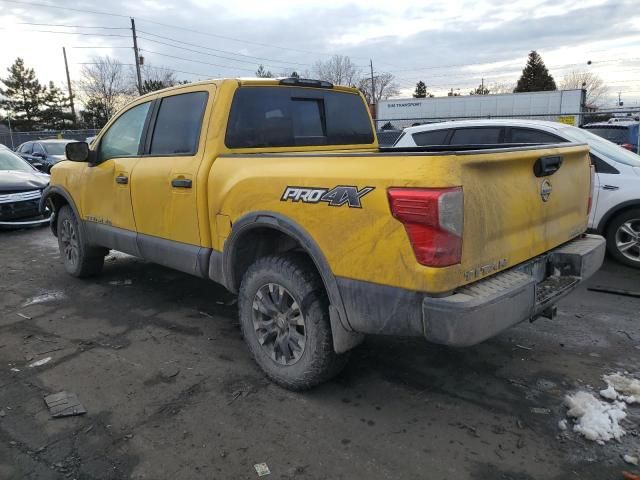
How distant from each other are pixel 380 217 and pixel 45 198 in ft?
16.8

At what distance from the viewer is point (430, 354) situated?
3.87 meters

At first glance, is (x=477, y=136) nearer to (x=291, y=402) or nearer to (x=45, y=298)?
(x=291, y=402)

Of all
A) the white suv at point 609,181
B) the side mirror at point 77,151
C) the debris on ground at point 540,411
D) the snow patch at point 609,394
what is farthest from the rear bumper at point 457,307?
the white suv at point 609,181

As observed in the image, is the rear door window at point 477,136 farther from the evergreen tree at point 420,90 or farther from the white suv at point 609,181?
the evergreen tree at point 420,90

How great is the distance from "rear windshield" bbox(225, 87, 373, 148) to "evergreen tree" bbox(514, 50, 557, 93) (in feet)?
237

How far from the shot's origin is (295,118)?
422cm

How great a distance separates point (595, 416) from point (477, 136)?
4.78 meters

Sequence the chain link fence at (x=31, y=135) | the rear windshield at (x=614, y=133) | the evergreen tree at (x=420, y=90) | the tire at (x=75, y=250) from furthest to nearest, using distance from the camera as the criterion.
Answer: the evergreen tree at (x=420, y=90) → the chain link fence at (x=31, y=135) → the rear windshield at (x=614, y=133) → the tire at (x=75, y=250)

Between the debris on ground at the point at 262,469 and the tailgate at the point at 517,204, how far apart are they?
4.60 feet

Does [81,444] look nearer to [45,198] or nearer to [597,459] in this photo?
[597,459]

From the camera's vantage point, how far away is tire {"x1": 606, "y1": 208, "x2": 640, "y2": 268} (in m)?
6.00

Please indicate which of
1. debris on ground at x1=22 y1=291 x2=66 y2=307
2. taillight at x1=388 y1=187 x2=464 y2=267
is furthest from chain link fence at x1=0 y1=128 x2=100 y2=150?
taillight at x1=388 y1=187 x2=464 y2=267

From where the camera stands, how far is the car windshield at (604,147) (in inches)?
248

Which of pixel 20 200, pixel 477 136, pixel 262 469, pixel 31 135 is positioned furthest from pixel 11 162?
pixel 31 135
